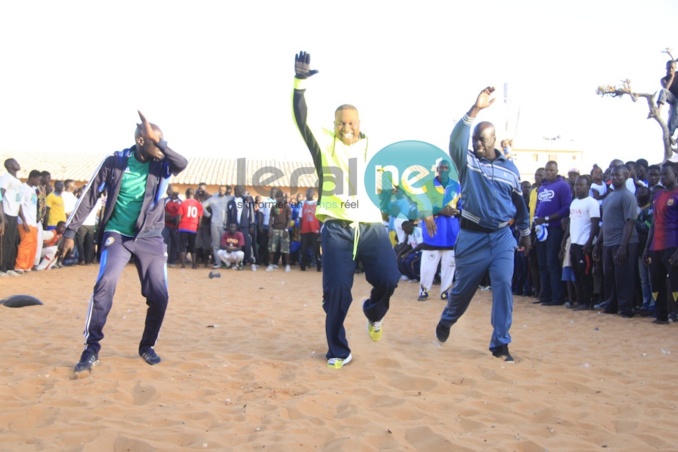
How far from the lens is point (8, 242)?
13820 mm

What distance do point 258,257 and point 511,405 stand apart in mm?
15163

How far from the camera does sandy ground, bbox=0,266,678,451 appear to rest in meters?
3.78

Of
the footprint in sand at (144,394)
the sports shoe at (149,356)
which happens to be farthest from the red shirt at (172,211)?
the footprint in sand at (144,394)

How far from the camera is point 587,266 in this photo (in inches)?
402

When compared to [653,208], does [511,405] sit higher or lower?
lower

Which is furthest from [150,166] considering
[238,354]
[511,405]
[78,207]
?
[511,405]

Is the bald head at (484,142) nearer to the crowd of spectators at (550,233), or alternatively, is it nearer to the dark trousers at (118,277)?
the crowd of spectators at (550,233)

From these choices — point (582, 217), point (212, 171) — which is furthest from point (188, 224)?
point (212, 171)

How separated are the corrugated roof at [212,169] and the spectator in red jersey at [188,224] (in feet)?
55.7

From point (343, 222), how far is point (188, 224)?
42.6ft

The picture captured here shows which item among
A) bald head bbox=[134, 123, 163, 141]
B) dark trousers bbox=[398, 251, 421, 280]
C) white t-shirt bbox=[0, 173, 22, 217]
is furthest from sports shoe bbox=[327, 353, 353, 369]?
white t-shirt bbox=[0, 173, 22, 217]

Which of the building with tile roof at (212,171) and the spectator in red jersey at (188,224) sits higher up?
the building with tile roof at (212,171)

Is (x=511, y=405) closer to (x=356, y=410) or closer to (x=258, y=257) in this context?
(x=356, y=410)

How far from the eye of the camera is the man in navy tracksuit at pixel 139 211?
217 inches
